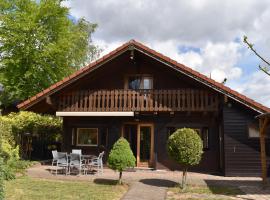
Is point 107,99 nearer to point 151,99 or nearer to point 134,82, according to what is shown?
point 134,82

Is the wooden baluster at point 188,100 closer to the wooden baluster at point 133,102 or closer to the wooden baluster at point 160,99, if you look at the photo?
the wooden baluster at point 160,99

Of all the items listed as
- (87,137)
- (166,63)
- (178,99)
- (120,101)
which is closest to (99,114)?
(120,101)

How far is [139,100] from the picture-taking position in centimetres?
1584

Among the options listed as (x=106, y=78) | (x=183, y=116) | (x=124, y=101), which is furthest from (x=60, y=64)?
(x=183, y=116)

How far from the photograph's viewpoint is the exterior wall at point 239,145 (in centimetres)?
1420

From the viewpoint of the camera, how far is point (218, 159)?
16.0 m

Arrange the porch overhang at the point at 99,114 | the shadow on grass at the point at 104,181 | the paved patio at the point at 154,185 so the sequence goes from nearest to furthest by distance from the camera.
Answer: the paved patio at the point at 154,185, the shadow on grass at the point at 104,181, the porch overhang at the point at 99,114

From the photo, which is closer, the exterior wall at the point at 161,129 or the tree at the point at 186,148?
the tree at the point at 186,148

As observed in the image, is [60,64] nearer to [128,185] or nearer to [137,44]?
[137,44]

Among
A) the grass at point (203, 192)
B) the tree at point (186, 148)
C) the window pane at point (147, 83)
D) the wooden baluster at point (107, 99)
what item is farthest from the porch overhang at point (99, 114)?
the grass at point (203, 192)

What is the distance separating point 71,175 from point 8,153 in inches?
105

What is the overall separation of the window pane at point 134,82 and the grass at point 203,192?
7487 millimetres

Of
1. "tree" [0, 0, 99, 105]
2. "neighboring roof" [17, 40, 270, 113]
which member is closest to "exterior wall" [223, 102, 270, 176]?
"neighboring roof" [17, 40, 270, 113]

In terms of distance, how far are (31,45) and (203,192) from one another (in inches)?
705
